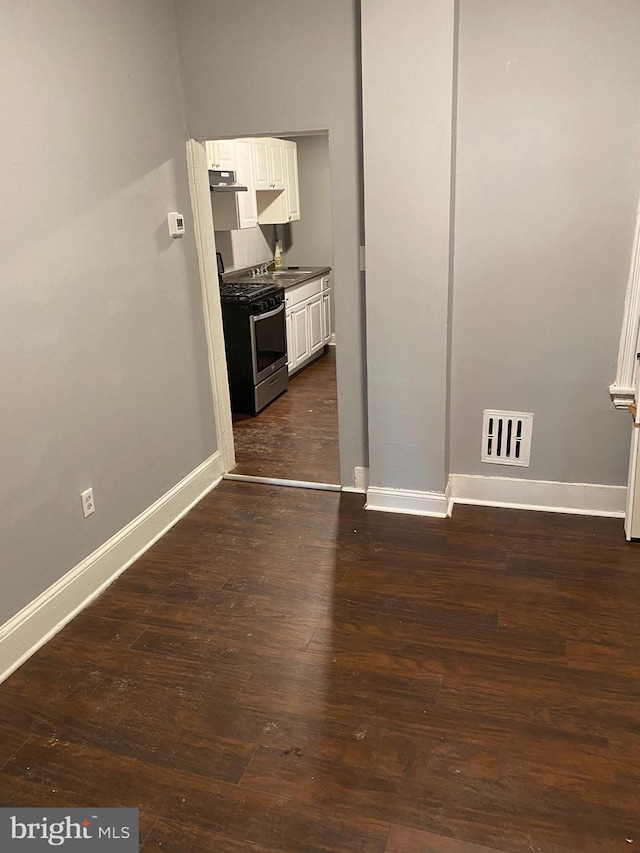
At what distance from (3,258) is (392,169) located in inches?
66.8

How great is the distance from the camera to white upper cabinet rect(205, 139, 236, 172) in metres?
4.64

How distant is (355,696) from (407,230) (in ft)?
6.64

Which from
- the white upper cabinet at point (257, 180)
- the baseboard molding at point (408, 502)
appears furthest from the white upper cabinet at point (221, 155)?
the baseboard molding at point (408, 502)

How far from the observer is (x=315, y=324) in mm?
6465

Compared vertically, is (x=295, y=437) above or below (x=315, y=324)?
below

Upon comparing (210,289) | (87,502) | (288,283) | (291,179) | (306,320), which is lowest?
(87,502)

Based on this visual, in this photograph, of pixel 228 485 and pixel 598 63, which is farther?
pixel 228 485

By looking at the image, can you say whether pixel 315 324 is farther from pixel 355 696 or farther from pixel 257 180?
pixel 355 696

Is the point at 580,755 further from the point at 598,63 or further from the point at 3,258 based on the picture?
the point at 598,63

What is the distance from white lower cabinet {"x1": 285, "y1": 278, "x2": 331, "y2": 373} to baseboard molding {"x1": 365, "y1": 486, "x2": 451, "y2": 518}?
2.60 m

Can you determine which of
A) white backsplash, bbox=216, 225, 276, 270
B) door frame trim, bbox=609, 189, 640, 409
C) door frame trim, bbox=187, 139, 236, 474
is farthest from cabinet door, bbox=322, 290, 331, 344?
door frame trim, bbox=609, 189, 640, 409

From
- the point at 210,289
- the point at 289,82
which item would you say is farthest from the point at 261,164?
the point at 289,82

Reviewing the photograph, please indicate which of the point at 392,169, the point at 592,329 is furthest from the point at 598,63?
the point at 592,329

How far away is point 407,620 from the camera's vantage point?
2562mm
